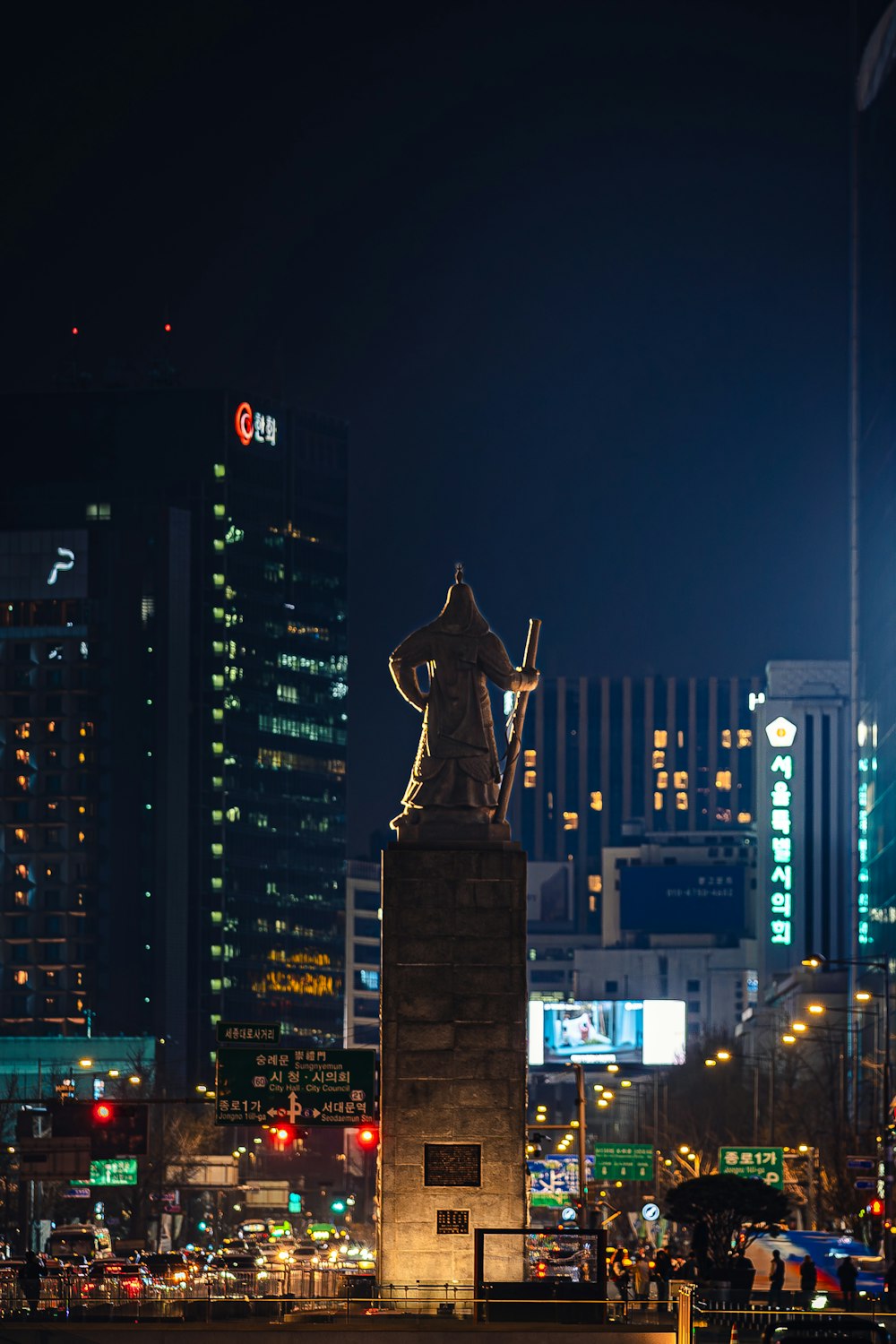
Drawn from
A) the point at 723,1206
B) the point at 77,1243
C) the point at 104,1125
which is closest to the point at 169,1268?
the point at 104,1125

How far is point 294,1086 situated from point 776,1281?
11987 millimetres

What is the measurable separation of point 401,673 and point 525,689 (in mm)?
2603

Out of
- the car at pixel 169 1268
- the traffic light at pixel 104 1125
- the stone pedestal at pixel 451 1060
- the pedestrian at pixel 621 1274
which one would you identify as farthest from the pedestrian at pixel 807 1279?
the traffic light at pixel 104 1125

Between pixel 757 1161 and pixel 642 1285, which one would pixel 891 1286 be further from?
pixel 757 1161

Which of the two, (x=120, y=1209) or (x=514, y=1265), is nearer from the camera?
(x=514, y=1265)

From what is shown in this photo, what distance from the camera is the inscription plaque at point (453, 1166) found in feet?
173

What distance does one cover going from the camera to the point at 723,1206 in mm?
69500

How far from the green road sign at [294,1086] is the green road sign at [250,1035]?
31 centimetres

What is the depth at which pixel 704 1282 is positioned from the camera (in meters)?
63.6

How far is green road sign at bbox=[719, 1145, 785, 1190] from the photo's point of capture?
9481 cm

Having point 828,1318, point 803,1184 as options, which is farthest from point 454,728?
point 803,1184

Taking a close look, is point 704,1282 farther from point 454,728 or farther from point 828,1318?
point 828,1318

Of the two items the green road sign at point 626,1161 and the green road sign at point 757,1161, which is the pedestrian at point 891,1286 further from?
the green road sign at point 626,1161

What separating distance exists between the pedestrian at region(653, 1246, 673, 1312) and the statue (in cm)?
1014
